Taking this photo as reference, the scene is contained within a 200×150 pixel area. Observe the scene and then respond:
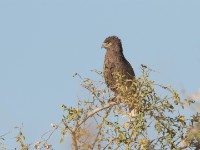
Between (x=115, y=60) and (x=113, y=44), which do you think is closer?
(x=115, y=60)

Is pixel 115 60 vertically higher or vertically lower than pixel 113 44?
lower

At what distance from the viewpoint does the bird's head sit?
17250mm

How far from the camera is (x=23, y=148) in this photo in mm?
12828

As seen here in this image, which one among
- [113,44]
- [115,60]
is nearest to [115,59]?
[115,60]

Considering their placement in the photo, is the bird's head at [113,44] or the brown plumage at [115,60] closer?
the brown plumage at [115,60]

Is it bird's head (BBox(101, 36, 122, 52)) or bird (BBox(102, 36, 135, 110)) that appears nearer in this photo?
bird (BBox(102, 36, 135, 110))

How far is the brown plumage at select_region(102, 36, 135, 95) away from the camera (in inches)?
669

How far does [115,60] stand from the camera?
1709 cm

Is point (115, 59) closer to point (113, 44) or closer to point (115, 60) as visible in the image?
point (115, 60)

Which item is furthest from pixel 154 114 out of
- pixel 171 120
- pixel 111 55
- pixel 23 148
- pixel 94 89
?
pixel 111 55

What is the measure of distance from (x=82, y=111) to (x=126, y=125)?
3.69 feet

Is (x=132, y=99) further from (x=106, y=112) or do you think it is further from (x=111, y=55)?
(x=111, y=55)

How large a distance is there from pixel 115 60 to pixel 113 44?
17.8 inches

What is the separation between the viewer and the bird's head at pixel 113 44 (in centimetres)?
1725
